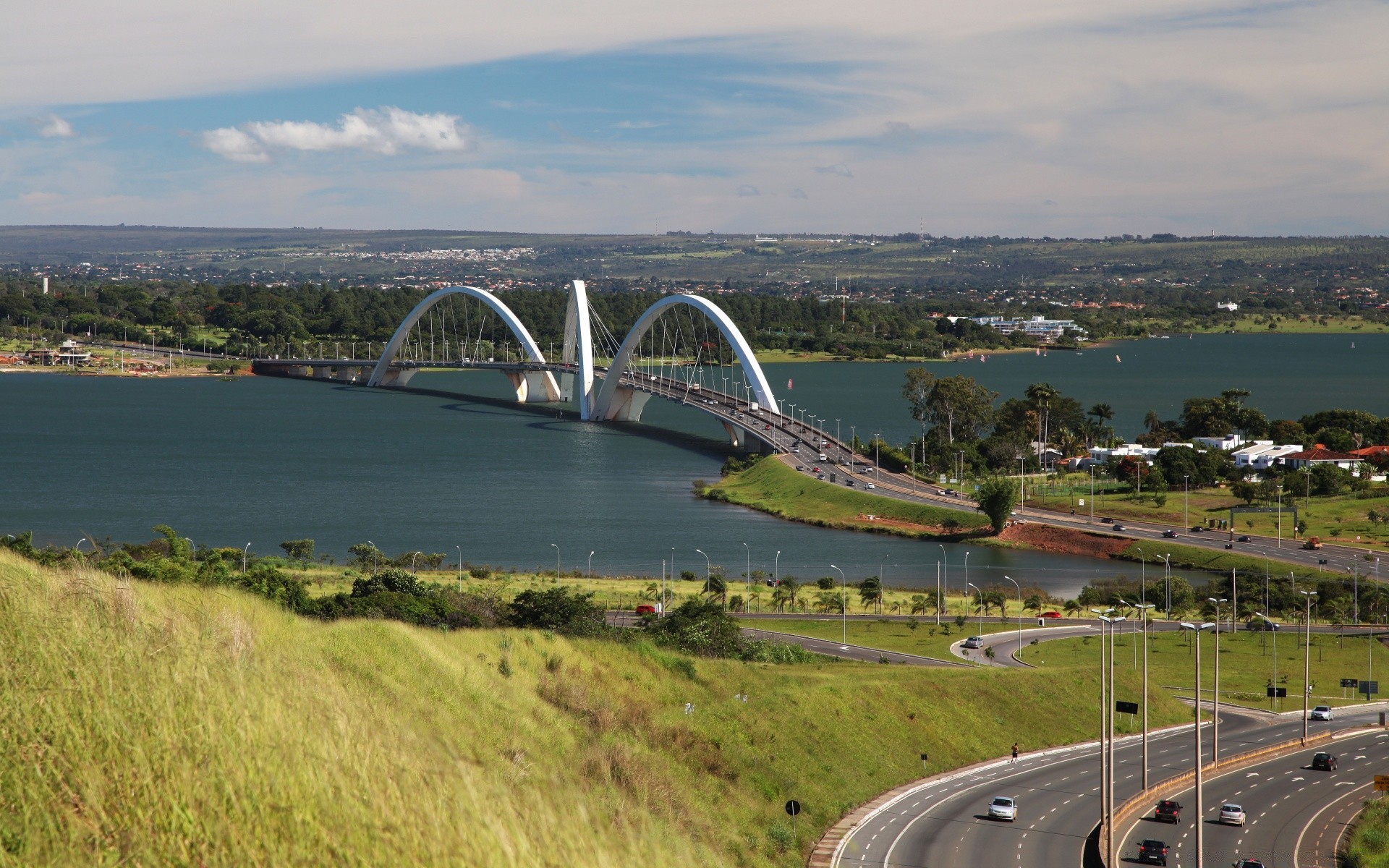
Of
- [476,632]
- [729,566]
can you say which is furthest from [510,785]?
[729,566]

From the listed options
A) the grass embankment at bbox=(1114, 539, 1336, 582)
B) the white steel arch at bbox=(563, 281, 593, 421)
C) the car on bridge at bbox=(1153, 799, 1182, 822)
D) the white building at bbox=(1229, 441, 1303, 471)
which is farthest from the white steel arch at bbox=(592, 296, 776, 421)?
the car on bridge at bbox=(1153, 799, 1182, 822)

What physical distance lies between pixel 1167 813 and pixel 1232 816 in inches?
35.0

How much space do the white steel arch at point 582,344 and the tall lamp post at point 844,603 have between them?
51315 millimetres

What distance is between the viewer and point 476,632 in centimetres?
2134

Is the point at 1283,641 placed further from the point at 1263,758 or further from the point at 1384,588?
the point at 1263,758

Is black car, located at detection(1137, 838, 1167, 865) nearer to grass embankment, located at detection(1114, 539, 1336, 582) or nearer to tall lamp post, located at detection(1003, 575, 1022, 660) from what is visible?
tall lamp post, located at detection(1003, 575, 1022, 660)

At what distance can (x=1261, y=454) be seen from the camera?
2800 inches

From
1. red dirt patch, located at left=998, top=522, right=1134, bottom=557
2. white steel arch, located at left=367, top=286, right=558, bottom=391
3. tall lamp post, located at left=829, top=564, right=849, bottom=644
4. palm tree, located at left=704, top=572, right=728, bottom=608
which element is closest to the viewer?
tall lamp post, located at left=829, top=564, right=849, bottom=644

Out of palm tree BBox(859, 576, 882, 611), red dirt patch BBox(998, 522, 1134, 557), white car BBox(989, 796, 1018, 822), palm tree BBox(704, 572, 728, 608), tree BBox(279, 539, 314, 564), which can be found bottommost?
red dirt patch BBox(998, 522, 1134, 557)

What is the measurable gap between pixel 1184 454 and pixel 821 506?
1665 centimetres

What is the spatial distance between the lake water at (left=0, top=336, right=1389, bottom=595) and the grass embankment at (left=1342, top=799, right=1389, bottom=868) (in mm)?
24661

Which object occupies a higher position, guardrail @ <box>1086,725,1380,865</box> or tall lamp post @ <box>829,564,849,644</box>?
guardrail @ <box>1086,725,1380,865</box>

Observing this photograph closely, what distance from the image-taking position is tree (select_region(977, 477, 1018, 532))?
182 feet

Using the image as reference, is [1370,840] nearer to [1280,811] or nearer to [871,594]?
[1280,811]
